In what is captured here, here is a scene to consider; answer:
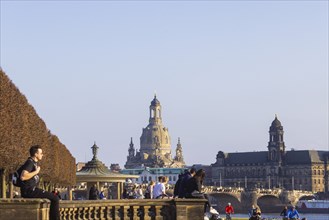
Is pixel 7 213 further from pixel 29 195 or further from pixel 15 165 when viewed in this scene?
pixel 15 165

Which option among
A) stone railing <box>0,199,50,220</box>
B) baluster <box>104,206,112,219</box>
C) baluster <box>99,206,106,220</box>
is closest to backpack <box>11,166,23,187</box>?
stone railing <box>0,199,50,220</box>

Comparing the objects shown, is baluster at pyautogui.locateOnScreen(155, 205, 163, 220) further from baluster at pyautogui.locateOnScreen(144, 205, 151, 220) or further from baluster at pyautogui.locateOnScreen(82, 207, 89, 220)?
baluster at pyautogui.locateOnScreen(82, 207, 89, 220)

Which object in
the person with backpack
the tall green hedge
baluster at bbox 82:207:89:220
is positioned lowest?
baluster at bbox 82:207:89:220

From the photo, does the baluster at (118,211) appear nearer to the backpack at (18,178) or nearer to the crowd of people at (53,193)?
the crowd of people at (53,193)

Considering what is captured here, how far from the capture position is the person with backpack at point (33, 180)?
17.4 m

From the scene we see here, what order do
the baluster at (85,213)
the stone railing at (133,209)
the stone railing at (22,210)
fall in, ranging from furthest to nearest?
1. the baluster at (85,213)
2. the stone railing at (133,209)
3. the stone railing at (22,210)

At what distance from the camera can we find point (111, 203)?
23719 mm

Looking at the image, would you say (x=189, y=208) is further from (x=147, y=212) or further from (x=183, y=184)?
(x=147, y=212)

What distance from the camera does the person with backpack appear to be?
57.1 feet

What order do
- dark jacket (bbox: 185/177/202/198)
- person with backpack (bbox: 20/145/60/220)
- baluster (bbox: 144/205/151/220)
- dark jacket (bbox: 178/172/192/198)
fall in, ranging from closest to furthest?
person with backpack (bbox: 20/145/60/220)
dark jacket (bbox: 185/177/202/198)
dark jacket (bbox: 178/172/192/198)
baluster (bbox: 144/205/151/220)

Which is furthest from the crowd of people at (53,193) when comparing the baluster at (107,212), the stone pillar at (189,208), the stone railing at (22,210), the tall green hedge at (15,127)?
the tall green hedge at (15,127)

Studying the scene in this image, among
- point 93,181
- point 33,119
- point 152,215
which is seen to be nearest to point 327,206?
point 93,181

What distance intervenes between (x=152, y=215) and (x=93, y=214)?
60.9 inches

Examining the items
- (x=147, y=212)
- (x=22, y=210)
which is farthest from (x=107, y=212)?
(x=22, y=210)
